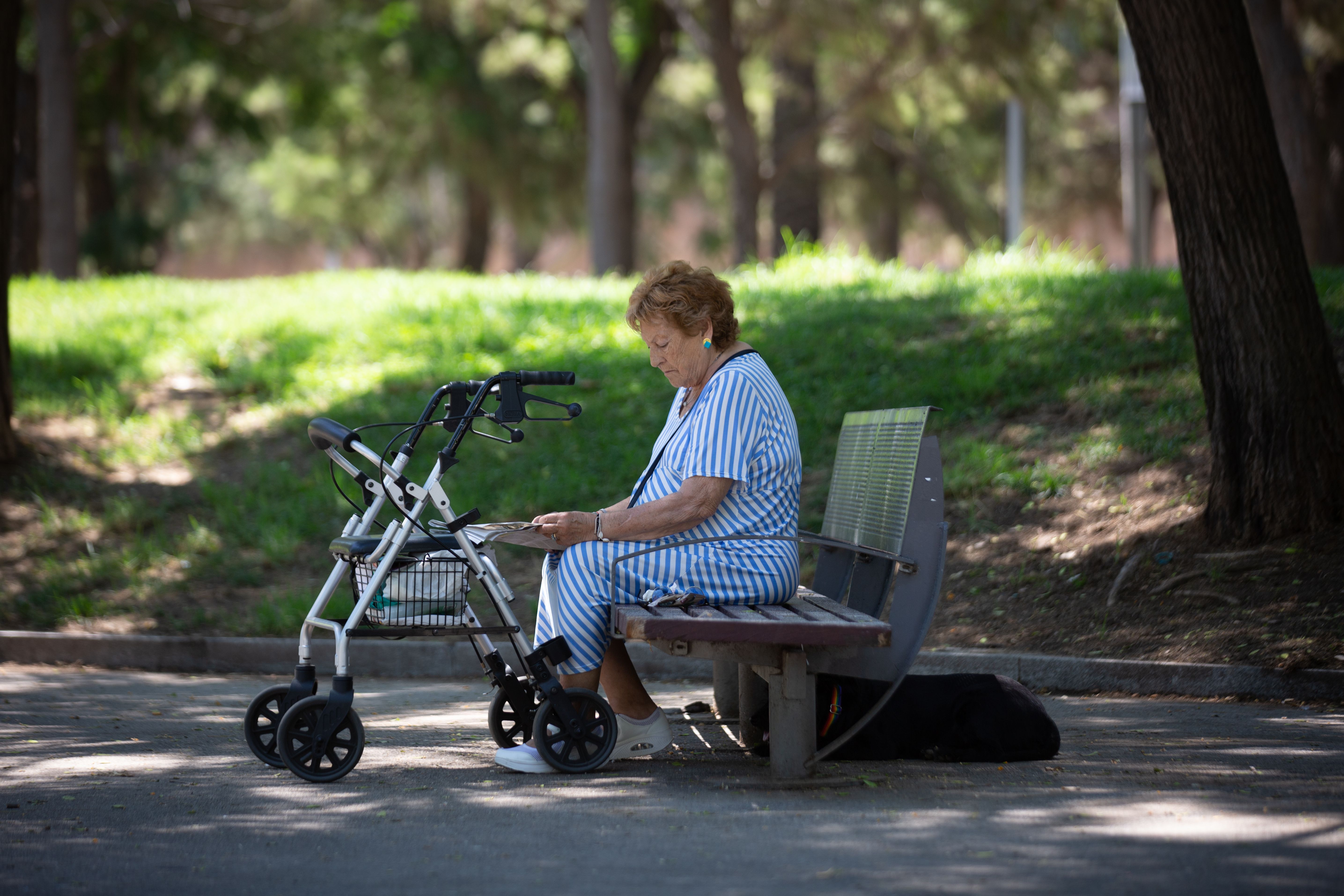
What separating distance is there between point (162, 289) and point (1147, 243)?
13.1m

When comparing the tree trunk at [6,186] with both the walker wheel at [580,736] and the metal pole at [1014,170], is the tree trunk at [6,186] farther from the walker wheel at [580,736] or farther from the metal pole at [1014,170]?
the metal pole at [1014,170]

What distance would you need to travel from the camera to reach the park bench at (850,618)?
399 cm

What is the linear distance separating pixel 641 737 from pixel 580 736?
28 centimetres

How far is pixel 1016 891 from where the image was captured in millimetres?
3125

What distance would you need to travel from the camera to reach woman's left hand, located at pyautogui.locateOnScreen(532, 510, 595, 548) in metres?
4.33

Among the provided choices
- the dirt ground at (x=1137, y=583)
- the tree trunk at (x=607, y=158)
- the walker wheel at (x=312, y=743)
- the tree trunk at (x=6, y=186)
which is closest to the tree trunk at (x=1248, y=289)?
the dirt ground at (x=1137, y=583)

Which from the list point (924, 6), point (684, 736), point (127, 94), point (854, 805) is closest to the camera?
point (854, 805)

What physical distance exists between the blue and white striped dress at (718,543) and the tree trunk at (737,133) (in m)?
13.7

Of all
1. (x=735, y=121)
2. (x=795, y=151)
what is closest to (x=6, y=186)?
(x=735, y=121)

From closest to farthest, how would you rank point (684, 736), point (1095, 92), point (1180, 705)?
1. point (684, 736)
2. point (1180, 705)
3. point (1095, 92)

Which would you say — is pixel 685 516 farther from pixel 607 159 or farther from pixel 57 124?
pixel 57 124

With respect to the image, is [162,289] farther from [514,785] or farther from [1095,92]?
[1095,92]

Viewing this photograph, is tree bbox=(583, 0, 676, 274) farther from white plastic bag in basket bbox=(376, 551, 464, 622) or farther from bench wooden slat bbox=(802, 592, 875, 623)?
white plastic bag in basket bbox=(376, 551, 464, 622)

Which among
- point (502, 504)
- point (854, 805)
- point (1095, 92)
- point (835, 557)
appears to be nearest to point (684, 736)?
point (835, 557)
